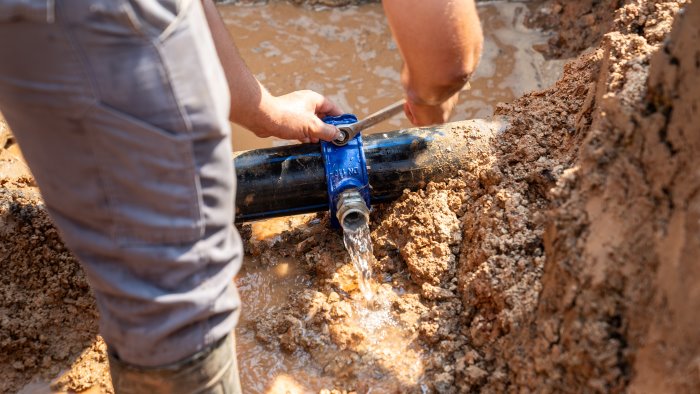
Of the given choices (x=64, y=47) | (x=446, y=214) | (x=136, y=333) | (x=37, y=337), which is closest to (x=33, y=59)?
(x=64, y=47)

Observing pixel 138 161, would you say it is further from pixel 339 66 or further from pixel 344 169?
pixel 339 66

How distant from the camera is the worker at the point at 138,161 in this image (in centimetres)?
95

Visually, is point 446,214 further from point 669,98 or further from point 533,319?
point 669,98

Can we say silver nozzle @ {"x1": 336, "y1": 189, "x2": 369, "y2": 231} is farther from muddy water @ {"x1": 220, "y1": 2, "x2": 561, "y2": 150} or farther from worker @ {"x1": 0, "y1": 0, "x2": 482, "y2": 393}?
muddy water @ {"x1": 220, "y1": 2, "x2": 561, "y2": 150}

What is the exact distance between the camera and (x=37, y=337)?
68.3 inches

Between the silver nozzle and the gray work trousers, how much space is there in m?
0.66

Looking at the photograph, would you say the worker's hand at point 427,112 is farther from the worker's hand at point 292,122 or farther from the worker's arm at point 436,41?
the worker's hand at point 292,122

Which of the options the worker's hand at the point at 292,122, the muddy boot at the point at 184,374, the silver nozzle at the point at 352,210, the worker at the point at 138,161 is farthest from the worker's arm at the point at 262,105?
the muddy boot at the point at 184,374

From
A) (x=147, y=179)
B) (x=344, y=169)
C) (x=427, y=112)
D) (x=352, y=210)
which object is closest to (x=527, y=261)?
(x=352, y=210)

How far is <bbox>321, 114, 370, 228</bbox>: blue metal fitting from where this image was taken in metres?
1.83

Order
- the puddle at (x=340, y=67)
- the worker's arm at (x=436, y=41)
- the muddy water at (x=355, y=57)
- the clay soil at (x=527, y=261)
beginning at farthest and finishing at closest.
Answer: the muddy water at (x=355, y=57) → the puddle at (x=340, y=67) → the worker's arm at (x=436, y=41) → the clay soil at (x=527, y=261)

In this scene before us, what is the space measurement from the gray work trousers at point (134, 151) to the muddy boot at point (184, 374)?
0.09 ft

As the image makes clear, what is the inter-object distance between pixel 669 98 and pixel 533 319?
52 centimetres

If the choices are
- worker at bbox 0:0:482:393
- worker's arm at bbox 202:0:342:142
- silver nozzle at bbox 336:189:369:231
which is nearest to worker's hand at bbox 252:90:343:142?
worker's arm at bbox 202:0:342:142
